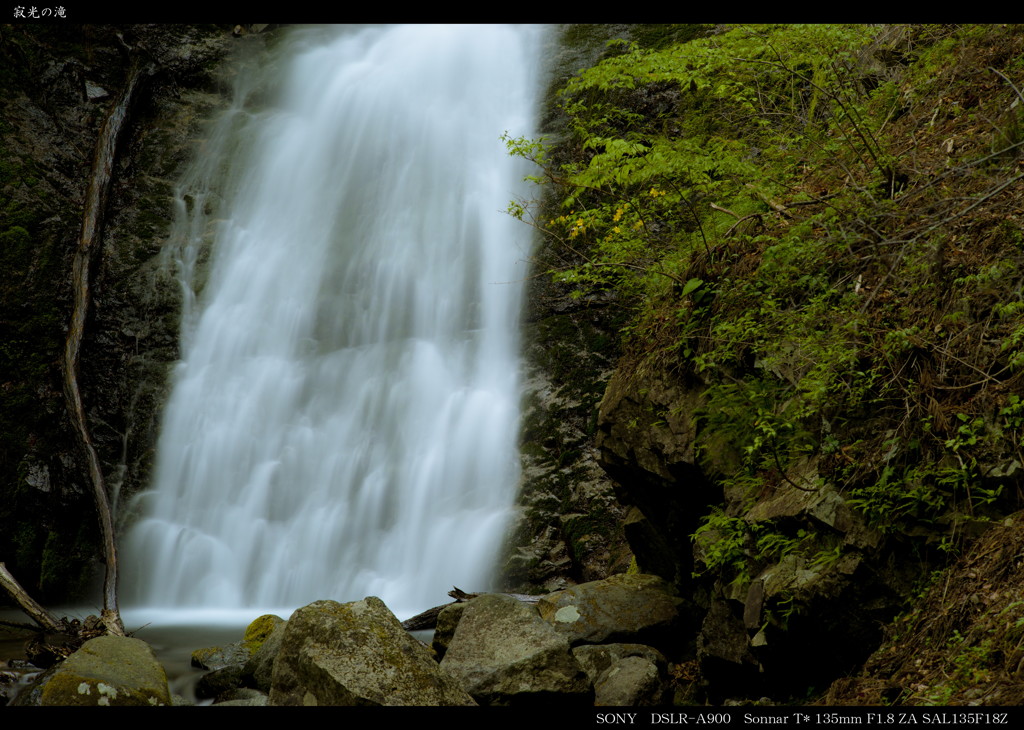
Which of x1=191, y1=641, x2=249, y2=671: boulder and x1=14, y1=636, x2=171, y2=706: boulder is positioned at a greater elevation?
x1=14, y1=636, x2=171, y2=706: boulder

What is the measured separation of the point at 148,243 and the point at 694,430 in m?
11.2

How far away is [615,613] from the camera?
241 inches

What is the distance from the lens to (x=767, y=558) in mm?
4461

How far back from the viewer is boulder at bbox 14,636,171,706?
5105 millimetres

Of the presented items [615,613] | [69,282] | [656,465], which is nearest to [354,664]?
[615,613]

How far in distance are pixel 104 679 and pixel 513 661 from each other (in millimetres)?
2931

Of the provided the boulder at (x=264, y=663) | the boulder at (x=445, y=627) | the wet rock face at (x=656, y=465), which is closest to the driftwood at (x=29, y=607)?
the boulder at (x=264, y=663)

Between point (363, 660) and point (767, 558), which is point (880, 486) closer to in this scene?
point (767, 558)

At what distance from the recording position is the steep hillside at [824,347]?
3.91m

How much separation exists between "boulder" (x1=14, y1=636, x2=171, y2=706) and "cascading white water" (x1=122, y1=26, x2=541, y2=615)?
3.65 m

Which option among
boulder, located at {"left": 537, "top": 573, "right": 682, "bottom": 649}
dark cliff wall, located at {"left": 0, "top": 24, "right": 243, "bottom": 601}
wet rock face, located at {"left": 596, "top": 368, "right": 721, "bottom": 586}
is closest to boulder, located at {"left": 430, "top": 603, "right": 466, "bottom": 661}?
boulder, located at {"left": 537, "top": 573, "right": 682, "bottom": 649}

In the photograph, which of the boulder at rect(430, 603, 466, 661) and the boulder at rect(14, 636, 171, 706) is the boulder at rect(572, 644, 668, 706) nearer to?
the boulder at rect(430, 603, 466, 661)

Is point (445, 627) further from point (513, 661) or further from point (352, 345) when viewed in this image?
point (352, 345)

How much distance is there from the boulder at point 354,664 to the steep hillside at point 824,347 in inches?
77.2
